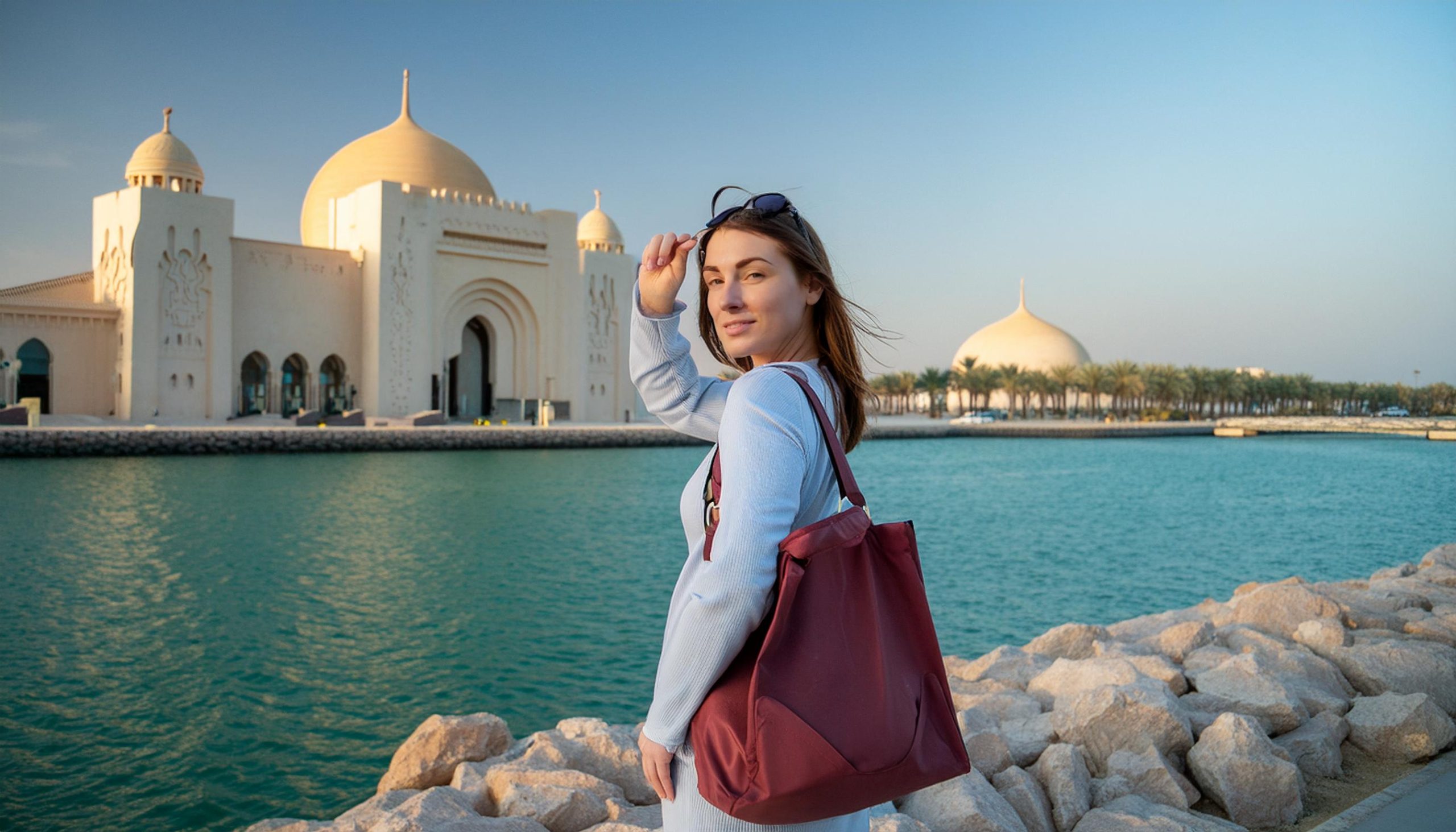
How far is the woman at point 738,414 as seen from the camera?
125cm

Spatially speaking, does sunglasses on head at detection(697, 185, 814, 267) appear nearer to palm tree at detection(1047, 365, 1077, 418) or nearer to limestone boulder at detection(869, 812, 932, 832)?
limestone boulder at detection(869, 812, 932, 832)

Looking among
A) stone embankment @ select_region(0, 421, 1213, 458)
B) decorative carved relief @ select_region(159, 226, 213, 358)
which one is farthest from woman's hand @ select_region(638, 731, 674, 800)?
decorative carved relief @ select_region(159, 226, 213, 358)

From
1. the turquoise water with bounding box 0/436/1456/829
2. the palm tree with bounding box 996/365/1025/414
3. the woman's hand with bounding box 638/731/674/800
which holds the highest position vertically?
the palm tree with bounding box 996/365/1025/414

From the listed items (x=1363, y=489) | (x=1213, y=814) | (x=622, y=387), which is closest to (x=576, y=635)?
(x=1213, y=814)

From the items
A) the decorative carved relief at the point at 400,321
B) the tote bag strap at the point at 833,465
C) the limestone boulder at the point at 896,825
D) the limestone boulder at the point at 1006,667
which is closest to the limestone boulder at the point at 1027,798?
the limestone boulder at the point at 896,825

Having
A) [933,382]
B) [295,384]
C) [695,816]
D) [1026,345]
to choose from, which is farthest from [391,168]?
[1026,345]

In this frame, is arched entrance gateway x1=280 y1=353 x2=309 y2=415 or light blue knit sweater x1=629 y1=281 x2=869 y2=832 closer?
light blue knit sweater x1=629 y1=281 x2=869 y2=832

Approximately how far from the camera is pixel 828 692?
4.03ft

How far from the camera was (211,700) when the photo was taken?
588 centimetres

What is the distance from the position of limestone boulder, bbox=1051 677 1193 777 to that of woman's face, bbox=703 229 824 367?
9.09 ft

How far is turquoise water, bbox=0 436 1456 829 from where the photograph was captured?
5.13 meters

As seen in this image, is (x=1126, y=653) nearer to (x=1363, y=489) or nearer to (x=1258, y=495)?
(x=1258, y=495)

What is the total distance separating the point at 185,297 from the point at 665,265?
32479 mm

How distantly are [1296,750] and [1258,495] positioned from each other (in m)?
17.8
